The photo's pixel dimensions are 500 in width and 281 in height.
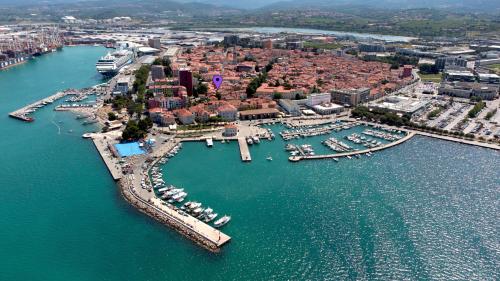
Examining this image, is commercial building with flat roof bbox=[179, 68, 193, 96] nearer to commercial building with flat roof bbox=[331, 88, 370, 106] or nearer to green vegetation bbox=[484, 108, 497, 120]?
commercial building with flat roof bbox=[331, 88, 370, 106]

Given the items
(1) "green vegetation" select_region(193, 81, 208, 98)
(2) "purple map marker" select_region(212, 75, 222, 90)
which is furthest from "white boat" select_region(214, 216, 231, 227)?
(2) "purple map marker" select_region(212, 75, 222, 90)

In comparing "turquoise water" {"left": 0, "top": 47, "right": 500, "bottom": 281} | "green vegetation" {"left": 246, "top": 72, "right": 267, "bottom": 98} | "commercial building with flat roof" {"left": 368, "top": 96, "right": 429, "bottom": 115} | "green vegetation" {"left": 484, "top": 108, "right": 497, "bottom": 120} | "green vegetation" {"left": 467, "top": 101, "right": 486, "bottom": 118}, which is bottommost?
"turquoise water" {"left": 0, "top": 47, "right": 500, "bottom": 281}

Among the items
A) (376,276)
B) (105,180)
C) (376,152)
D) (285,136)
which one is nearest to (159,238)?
(105,180)

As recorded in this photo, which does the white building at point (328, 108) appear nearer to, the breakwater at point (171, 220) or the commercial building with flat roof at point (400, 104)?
the commercial building with flat roof at point (400, 104)

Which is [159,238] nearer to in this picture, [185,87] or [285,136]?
[285,136]

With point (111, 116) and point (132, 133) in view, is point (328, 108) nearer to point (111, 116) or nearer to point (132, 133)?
point (132, 133)

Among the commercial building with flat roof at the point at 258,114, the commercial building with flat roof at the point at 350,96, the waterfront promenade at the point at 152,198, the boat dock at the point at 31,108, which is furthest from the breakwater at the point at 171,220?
the commercial building with flat roof at the point at 350,96

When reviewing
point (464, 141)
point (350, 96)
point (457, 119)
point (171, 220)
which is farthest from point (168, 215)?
point (457, 119)

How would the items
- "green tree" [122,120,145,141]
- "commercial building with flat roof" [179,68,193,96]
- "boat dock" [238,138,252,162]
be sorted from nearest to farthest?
"boat dock" [238,138,252,162] → "green tree" [122,120,145,141] → "commercial building with flat roof" [179,68,193,96]
